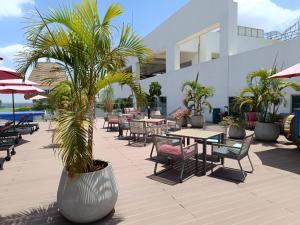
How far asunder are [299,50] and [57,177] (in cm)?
1006

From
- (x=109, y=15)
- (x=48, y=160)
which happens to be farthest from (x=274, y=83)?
(x=48, y=160)

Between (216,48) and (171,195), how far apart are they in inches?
767

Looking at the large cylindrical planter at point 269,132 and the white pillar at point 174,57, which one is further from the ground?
the white pillar at point 174,57

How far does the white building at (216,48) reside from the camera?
11.2 meters

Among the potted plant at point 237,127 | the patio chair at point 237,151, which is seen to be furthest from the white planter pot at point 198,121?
the patio chair at point 237,151

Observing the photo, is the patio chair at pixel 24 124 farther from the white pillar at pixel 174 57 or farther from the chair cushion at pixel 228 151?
the white pillar at pixel 174 57

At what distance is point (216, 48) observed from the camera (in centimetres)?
2127

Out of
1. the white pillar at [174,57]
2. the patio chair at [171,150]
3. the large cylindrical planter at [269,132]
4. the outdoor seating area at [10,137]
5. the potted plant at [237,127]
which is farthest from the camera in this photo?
the white pillar at [174,57]

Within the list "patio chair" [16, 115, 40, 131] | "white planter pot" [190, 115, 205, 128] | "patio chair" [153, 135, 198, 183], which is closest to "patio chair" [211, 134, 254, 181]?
"patio chair" [153, 135, 198, 183]

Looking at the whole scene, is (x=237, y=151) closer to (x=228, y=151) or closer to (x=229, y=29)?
(x=228, y=151)

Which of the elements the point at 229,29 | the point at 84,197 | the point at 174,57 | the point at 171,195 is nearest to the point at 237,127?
the point at 171,195

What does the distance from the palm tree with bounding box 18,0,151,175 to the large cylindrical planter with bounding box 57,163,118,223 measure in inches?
6.4

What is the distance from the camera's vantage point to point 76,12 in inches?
123

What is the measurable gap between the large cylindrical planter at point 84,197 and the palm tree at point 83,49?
163mm
